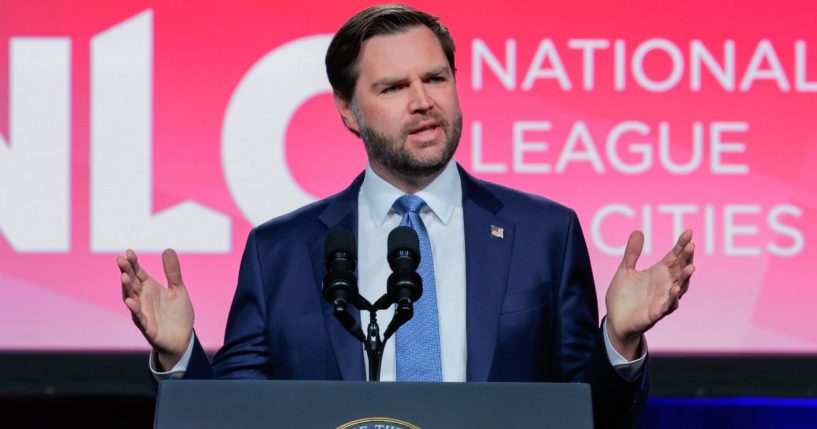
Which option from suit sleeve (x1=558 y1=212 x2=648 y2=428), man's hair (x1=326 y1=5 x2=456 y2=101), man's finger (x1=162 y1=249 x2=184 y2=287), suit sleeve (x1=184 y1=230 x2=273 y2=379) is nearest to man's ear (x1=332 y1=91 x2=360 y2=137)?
man's hair (x1=326 y1=5 x2=456 y2=101)

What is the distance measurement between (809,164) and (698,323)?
1.75ft

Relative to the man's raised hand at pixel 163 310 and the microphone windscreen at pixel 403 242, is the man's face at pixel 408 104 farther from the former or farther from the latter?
the microphone windscreen at pixel 403 242

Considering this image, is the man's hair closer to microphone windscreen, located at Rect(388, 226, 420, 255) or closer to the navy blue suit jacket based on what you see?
the navy blue suit jacket

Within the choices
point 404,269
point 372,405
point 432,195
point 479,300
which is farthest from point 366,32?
point 372,405

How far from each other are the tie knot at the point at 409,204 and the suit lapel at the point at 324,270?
0.10 metres

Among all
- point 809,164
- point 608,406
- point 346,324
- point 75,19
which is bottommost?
point 608,406

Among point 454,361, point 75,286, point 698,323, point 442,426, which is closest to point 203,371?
point 454,361

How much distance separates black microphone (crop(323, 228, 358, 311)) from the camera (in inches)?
75.5

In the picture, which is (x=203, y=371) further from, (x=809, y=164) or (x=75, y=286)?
(x=809, y=164)

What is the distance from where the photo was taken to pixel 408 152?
263 cm

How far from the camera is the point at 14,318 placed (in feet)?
12.3

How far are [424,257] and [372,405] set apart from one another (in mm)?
840

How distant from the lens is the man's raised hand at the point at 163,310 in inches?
87.7

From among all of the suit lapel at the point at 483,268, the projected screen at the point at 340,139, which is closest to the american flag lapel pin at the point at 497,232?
the suit lapel at the point at 483,268
